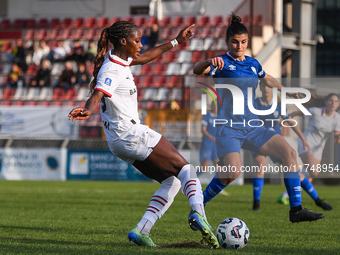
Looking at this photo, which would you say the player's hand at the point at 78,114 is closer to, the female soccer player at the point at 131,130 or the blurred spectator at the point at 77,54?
the female soccer player at the point at 131,130

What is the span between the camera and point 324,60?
3600cm

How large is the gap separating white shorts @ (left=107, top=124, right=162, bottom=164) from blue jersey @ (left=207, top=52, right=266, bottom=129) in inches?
54.3

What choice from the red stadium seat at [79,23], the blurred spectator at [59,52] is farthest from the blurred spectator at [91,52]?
the red stadium seat at [79,23]

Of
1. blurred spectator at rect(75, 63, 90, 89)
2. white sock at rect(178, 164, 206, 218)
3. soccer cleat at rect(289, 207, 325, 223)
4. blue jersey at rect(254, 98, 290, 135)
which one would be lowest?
blurred spectator at rect(75, 63, 90, 89)

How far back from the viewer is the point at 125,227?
633 cm

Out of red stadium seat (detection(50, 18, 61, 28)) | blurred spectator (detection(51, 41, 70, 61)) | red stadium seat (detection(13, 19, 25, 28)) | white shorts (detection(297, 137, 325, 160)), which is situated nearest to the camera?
white shorts (detection(297, 137, 325, 160))

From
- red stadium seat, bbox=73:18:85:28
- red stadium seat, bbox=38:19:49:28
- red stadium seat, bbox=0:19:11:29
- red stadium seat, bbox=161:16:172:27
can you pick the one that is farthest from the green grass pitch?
red stadium seat, bbox=0:19:11:29

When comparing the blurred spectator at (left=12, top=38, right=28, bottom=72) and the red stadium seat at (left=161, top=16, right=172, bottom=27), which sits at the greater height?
the red stadium seat at (left=161, top=16, right=172, bottom=27)

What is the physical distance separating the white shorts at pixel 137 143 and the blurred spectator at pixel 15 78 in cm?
1848

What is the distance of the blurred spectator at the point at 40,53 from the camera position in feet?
74.5

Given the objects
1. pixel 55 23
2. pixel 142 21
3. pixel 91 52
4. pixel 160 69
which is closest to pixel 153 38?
pixel 160 69

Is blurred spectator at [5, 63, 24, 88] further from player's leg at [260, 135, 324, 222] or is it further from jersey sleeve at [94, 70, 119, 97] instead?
jersey sleeve at [94, 70, 119, 97]

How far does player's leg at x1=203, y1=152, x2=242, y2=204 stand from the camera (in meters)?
5.52

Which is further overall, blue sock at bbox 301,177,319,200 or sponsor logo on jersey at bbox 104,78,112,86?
blue sock at bbox 301,177,319,200
